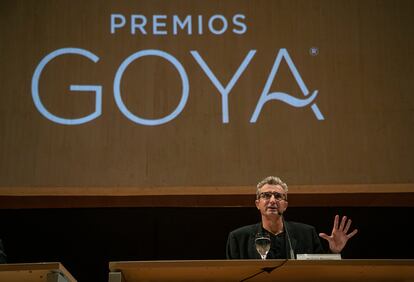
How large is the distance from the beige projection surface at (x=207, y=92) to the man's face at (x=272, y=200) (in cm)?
87

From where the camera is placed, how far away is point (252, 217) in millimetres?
5117

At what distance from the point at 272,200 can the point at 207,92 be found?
135 centimetres

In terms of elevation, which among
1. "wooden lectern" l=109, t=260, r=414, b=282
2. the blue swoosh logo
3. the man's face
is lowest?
"wooden lectern" l=109, t=260, r=414, b=282

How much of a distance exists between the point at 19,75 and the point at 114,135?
33.0 inches

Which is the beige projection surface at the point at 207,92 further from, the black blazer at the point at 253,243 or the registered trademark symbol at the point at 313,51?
the black blazer at the point at 253,243

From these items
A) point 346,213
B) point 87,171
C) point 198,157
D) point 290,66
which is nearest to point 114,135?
point 87,171

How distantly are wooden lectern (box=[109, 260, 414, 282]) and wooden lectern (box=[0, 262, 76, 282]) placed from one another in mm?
188

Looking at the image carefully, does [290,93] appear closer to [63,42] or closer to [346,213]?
[346,213]

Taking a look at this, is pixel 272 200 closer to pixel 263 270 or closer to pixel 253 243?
pixel 253 243

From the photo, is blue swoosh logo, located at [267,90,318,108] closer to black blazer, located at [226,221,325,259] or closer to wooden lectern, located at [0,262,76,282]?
black blazer, located at [226,221,325,259]

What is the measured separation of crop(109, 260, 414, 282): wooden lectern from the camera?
2283 millimetres

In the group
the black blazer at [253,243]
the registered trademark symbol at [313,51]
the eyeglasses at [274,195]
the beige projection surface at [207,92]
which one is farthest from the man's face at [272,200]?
the registered trademark symbol at [313,51]

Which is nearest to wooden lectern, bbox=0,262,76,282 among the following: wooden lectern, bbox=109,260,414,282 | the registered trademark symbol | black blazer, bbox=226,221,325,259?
wooden lectern, bbox=109,260,414,282

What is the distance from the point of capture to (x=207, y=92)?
4.71 metres
